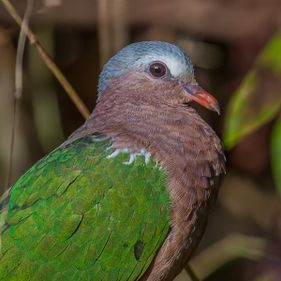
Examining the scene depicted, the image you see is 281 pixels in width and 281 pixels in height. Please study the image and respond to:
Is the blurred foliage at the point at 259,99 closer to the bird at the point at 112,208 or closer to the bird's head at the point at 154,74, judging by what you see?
the bird at the point at 112,208

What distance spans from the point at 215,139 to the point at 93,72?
2.64 m

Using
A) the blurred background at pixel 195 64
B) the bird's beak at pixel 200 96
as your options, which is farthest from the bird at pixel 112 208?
the blurred background at pixel 195 64

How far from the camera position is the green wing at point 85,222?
348 centimetres

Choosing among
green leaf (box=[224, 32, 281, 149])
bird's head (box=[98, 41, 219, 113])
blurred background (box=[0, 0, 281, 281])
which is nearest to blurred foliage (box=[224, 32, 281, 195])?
green leaf (box=[224, 32, 281, 149])

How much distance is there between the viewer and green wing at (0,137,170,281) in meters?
3.48

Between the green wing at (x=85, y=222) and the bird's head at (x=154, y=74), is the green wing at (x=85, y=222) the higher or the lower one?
the lower one

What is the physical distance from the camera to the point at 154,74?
Result: 156 inches

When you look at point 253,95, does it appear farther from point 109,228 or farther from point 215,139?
point 109,228

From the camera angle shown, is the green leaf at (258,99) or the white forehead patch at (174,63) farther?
the white forehead patch at (174,63)

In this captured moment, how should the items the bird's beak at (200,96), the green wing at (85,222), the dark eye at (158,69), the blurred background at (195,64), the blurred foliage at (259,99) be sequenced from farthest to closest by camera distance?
the blurred background at (195,64), the dark eye at (158,69), the bird's beak at (200,96), the green wing at (85,222), the blurred foliage at (259,99)

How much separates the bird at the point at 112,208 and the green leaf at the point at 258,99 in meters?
0.30

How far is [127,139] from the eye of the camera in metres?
3.70

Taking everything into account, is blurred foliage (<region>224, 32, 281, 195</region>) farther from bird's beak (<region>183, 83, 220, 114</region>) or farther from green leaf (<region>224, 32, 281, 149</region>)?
bird's beak (<region>183, 83, 220, 114</region>)

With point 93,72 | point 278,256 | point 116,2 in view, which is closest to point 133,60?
point 116,2
